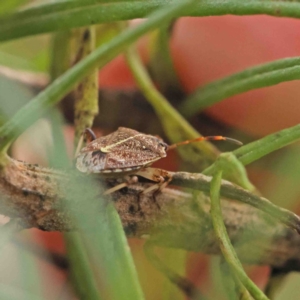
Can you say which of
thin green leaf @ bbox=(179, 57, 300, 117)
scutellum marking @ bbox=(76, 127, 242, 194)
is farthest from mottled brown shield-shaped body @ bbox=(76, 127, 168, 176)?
thin green leaf @ bbox=(179, 57, 300, 117)

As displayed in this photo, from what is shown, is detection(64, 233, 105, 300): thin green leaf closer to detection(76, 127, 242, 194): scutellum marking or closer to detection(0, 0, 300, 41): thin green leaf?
detection(76, 127, 242, 194): scutellum marking

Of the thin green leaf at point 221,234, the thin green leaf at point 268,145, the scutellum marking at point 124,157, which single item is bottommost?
the thin green leaf at point 221,234

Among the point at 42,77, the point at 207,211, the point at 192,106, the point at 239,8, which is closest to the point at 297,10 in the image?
the point at 239,8

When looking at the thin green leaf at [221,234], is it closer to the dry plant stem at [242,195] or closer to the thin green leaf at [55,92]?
the dry plant stem at [242,195]

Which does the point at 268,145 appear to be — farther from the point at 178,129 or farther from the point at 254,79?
the point at 178,129

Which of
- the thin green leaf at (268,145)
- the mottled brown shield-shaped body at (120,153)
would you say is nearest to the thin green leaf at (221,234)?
the thin green leaf at (268,145)

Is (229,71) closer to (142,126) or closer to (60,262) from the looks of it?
(142,126)
